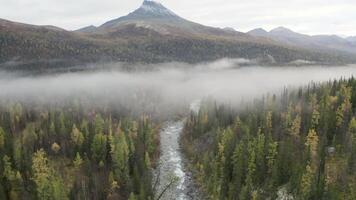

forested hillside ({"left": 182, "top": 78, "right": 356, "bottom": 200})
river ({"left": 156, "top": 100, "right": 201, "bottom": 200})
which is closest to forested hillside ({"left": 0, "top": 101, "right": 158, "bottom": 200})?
river ({"left": 156, "top": 100, "right": 201, "bottom": 200})

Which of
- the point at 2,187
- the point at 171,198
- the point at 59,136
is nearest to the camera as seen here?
the point at 2,187

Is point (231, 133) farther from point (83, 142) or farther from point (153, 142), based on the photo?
point (83, 142)

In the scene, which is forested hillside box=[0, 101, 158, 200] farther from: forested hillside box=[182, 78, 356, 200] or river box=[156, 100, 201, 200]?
forested hillside box=[182, 78, 356, 200]

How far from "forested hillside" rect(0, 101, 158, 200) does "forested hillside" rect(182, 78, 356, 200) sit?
24.8 meters

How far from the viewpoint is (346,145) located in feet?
453

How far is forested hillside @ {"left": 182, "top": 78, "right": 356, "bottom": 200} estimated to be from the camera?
118 metres

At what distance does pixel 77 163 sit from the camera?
490 ft

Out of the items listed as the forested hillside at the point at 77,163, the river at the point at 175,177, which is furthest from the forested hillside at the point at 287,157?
the forested hillside at the point at 77,163

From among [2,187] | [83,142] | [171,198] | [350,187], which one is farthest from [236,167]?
[2,187]

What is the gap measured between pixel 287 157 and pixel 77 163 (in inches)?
3160

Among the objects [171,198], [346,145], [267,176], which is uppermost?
[346,145]

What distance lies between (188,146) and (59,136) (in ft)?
203

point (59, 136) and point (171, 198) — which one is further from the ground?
point (59, 136)

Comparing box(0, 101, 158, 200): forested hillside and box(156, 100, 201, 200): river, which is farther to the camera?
box(156, 100, 201, 200): river
